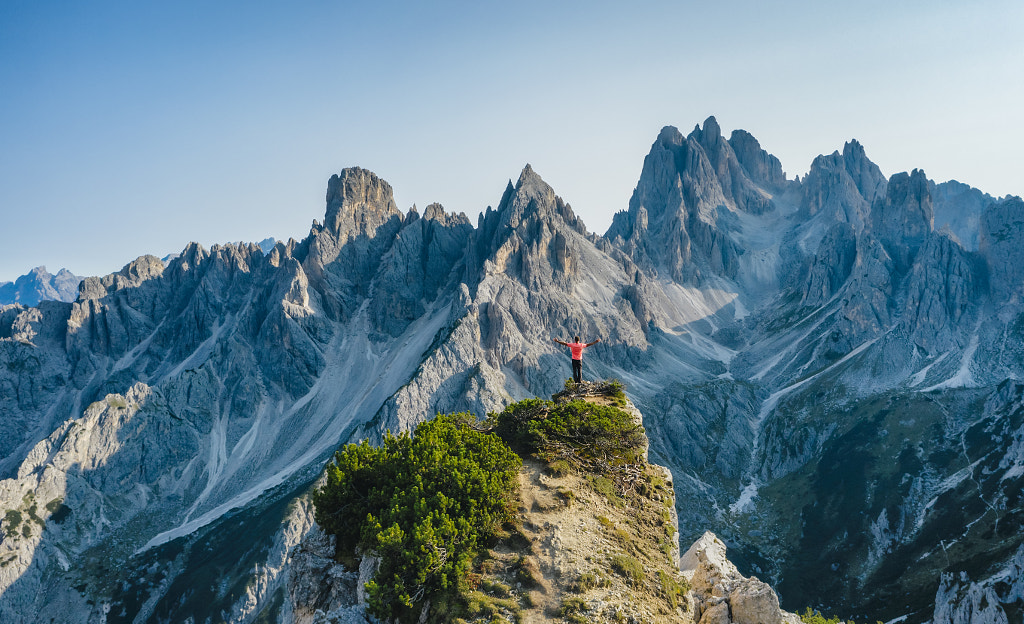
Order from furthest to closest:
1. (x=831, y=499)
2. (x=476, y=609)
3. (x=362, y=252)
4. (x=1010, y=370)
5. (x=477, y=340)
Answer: (x=362, y=252)
(x=477, y=340)
(x=1010, y=370)
(x=831, y=499)
(x=476, y=609)

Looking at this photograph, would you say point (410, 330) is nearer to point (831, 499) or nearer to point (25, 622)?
point (25, 622)

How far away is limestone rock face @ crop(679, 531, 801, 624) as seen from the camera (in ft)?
72.4

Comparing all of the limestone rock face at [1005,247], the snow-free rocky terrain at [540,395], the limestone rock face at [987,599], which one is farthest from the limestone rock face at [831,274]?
the limestone rock face at [987,599]

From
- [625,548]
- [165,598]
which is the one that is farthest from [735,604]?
[165,598]

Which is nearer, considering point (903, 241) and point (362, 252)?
point (903, 241)

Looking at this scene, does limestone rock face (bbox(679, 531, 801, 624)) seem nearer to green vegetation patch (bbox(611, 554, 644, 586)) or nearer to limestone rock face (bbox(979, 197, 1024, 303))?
green vegetation patch (bbox(611, 554, 644, 586))

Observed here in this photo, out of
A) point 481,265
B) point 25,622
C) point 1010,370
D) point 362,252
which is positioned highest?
point 362,252

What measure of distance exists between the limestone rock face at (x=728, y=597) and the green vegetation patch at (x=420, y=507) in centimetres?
871

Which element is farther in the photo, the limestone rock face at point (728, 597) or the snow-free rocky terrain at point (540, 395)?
the snow-free rocky terrain at point (540, 395)

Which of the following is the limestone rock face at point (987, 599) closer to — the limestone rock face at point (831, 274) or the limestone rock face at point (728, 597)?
the limestone rock face at point (728, 597)

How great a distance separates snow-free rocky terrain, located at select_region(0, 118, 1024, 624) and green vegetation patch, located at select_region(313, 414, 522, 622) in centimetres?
6651

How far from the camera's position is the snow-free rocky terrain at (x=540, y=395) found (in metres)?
101

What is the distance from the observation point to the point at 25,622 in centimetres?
10512

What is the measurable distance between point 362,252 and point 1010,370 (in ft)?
613
